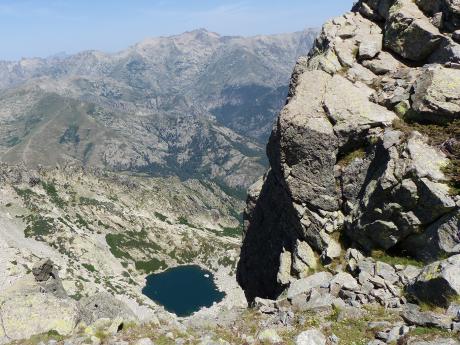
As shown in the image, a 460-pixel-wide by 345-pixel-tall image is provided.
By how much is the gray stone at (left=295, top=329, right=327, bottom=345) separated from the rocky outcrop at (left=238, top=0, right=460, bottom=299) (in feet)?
38.1

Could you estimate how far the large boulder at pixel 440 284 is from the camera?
21984mm

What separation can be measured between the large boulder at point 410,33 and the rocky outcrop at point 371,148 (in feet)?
0.34

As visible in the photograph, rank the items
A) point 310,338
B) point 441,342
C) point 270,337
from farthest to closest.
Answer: point 270,337, point 310,338, point 441,342

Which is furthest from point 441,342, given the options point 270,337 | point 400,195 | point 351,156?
point 351,156

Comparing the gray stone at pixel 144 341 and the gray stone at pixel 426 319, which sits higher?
the gray stone at pixel 426 319

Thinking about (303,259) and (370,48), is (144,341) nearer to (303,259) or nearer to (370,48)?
(303,259)

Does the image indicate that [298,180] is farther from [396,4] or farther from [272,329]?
[396,4]

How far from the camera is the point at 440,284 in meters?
22.5

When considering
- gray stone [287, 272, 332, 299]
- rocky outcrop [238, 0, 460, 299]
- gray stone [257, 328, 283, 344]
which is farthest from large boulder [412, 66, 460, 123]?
gray stone [257, 328, 283, 344]

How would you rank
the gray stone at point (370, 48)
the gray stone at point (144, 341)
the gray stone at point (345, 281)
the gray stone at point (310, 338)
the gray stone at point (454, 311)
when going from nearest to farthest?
the gray stone at point (454, 311) < the gray stone at point (310, 338) < the gray stone at point (144, 341) < the gray stone at point (345, 281) < the gray stone at point (370, 48)

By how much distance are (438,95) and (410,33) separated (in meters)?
12.9

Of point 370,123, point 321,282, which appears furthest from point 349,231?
point 370,123

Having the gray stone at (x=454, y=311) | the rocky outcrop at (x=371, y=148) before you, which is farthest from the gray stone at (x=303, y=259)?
the gray stone at (x=454, y=311)

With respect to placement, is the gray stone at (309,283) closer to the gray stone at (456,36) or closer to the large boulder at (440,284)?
the large boulder at (440,284)
